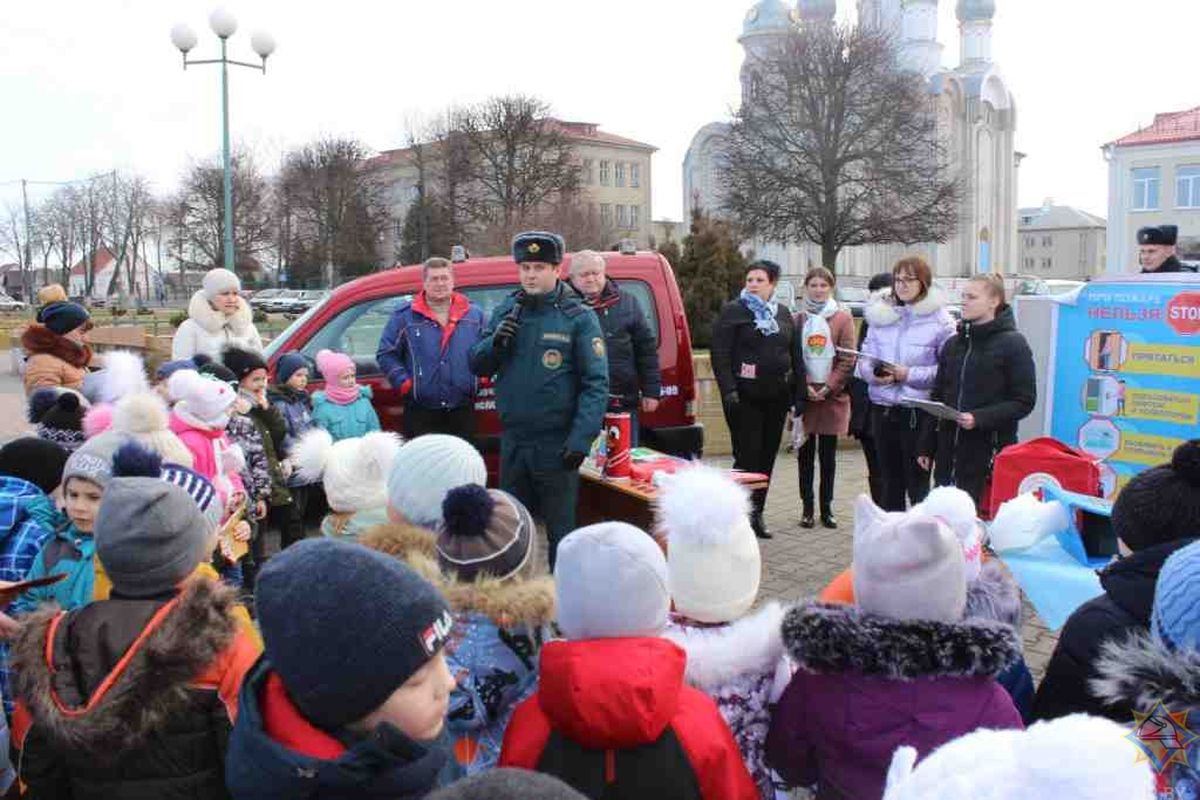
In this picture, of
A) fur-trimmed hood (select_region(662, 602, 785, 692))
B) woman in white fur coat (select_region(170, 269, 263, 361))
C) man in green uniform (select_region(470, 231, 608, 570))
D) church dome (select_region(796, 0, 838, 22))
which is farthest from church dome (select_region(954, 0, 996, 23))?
fur-trimmed hood (select_region(662, 602, 785, 692))

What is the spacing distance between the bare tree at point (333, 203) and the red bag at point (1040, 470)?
169 ft

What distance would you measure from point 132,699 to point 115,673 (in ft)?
0.24

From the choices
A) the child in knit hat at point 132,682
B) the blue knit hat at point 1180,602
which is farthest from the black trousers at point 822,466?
the child in knit hat at point 132,682

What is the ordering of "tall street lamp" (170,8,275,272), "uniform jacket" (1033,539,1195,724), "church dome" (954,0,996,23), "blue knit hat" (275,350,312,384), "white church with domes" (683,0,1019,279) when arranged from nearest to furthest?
"uniform jacket" (1033,539,1195,724) < "blue knit hat" (275,350,312,384) < "tall street lamp" (170,8,275,272) < "white church with domes" (683,0,1019,279) < "church dome" (954,0,996,23)

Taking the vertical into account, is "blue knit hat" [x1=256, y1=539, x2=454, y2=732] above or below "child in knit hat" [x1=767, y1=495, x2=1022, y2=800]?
above

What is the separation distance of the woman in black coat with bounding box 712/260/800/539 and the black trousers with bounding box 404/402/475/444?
1772 millimetres

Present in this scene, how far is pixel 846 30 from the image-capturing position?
39.1 m

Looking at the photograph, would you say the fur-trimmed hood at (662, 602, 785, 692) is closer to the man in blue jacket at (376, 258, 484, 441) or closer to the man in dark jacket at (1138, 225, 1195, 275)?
the man in blue jacket at (376, 258, 484, 441)

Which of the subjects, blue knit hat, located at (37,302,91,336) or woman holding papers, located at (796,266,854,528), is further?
woman holding papers, located at (796,266,854,528)

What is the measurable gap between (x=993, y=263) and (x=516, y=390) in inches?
2722

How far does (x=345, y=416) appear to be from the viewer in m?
6.11

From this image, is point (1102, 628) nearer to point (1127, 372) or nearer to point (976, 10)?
point (1127, 372)

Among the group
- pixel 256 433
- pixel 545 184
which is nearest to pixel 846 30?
pixel 545 184

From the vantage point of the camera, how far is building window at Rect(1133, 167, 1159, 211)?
4638cm
